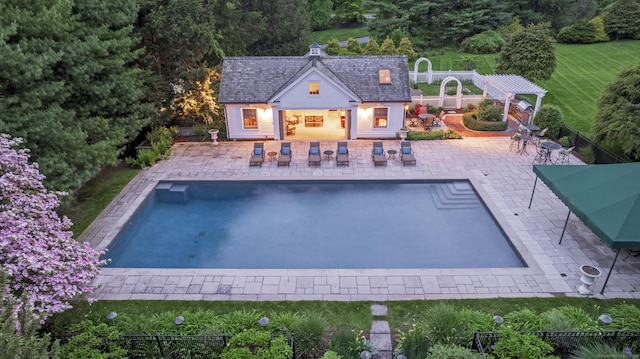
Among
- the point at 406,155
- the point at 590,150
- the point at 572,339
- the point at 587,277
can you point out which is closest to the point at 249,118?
the point at 406,155

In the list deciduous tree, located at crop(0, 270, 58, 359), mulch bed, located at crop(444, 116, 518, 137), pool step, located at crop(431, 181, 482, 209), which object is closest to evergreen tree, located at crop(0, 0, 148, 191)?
deciduous tree, located at crop(0, 270, 58, 359)

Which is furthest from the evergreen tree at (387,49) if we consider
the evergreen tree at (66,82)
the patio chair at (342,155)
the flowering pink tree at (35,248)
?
the flowering pink tree at (35,248)

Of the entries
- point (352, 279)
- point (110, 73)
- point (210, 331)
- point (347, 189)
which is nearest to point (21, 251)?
point (210, 331)

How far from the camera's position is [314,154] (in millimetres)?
21781

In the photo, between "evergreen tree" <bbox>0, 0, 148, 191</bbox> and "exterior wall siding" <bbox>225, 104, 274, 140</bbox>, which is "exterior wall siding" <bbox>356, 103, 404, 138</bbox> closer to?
"exterior wall siding" <bbox>225, 104, 274, 140</bbox>

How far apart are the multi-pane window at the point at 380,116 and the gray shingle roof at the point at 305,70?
755mm

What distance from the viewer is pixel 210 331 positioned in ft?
34.0

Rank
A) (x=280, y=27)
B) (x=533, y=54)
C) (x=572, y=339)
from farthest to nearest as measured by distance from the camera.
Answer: (x=280, y=27), (x=533, y=54), (x=572, y=339)

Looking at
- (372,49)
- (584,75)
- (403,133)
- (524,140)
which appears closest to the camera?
(524,140)

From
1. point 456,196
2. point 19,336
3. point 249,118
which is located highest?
point 19,336

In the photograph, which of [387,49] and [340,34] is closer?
[387,49]

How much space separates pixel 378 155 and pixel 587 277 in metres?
11.3

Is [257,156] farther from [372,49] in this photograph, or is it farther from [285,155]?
[372,49]

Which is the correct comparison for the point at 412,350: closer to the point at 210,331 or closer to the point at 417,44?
the point at 210,331
